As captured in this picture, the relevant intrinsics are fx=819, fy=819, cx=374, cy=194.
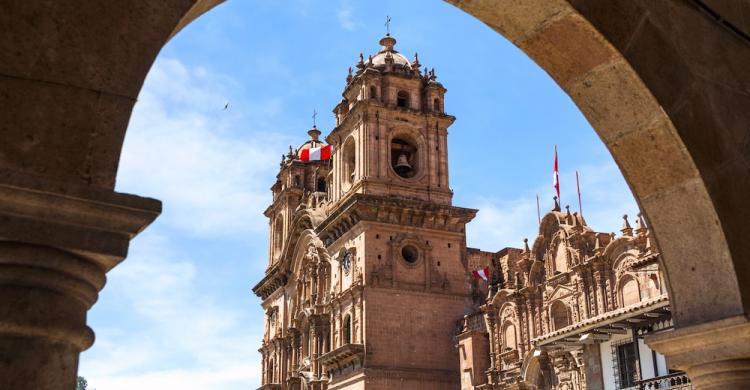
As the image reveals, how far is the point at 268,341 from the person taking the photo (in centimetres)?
4525

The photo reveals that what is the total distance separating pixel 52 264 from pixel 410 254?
100ft

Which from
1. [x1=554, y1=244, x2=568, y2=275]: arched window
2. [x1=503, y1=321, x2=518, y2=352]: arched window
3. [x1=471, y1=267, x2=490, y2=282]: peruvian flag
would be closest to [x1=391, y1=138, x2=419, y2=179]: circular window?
[x1=471, y1=267, x2=490, y2=282]: peruvian flag

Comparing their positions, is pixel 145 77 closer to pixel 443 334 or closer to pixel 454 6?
pixel 454 6

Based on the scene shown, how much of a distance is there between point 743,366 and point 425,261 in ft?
92.9

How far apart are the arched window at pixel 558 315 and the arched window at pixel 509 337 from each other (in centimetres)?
208

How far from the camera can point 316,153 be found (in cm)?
4550

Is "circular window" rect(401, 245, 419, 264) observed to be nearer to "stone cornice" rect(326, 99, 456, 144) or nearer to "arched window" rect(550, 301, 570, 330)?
"stone cornice" rect(326, 99, 456, 144)

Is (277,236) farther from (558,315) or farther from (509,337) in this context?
(558,315)

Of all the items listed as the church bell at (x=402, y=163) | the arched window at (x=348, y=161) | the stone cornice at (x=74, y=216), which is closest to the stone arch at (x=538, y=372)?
the church bell at (x=402, y=163)

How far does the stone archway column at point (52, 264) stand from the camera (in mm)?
2723

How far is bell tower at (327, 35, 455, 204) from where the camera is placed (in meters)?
33.5

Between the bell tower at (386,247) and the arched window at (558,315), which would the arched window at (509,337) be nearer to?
the arched window at (558,315)

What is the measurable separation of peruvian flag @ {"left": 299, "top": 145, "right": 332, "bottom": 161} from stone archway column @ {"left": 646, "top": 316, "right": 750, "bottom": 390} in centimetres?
3952

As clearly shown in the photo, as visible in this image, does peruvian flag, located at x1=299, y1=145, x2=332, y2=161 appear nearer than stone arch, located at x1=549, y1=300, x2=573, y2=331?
No
